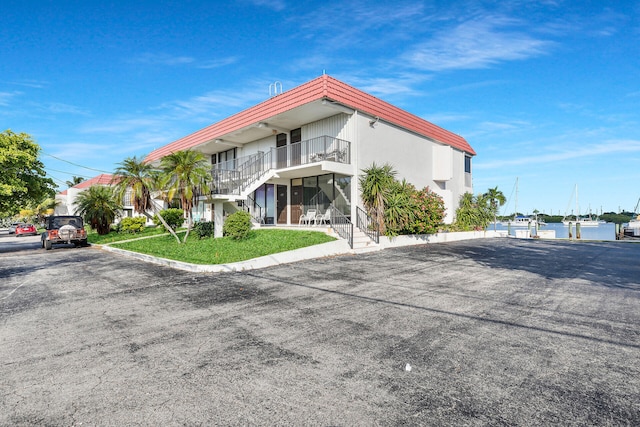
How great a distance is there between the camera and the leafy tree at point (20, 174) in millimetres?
17266

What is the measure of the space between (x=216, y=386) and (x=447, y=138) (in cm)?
2455

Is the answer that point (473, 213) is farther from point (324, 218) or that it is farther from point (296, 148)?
point (296, 148)

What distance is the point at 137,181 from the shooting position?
1520cm

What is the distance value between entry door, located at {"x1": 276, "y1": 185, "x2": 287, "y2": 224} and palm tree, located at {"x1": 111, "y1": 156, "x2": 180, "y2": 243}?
21.9 ft

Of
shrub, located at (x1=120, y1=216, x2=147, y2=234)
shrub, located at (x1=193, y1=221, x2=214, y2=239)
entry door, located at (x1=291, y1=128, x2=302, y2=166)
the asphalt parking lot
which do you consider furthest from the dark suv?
entry door, located at (x1=291, y1=128, x2=302, y2=166)

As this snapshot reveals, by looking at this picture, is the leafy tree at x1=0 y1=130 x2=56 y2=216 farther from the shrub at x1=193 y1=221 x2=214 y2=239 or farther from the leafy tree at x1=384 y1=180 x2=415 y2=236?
the leafy tree at x1=384 y1=180 x2=415 y2=236

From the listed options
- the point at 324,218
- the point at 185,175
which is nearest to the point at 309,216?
the point at 324,218

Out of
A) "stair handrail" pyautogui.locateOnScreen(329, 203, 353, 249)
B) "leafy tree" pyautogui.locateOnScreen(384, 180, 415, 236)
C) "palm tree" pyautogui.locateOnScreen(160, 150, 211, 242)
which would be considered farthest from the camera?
"leafy tree" pyautogui.locateOnScreen(384, 180, 415, 236)

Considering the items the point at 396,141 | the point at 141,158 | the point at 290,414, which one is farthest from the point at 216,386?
the point at 396,141

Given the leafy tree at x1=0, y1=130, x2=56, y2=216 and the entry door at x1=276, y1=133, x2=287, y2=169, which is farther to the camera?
the entry door at x1=276, y1=133, x2=287, y2=169

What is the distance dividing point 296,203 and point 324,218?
282 centimetres

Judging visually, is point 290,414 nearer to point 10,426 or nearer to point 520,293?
point 10,426

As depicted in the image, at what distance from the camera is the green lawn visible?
36.8 feet

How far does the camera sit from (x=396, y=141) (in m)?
18.8
